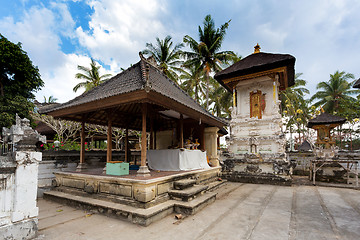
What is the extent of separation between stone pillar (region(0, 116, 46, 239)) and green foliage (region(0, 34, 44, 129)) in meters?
11.4

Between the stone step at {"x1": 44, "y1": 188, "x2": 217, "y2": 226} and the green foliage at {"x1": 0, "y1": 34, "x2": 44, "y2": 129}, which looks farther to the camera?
the green foliage at {"x1": 0, "y1": 34, "x2": 44, "y2": 129}

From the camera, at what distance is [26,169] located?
11.5 feet

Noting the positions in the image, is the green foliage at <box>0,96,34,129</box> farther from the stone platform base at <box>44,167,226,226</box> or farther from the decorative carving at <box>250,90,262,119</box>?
the decorative carving at <box>250,90,262,119</box>

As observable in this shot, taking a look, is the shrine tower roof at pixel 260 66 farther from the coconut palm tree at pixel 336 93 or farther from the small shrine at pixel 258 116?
the coconut palm tree at pixel 336 93

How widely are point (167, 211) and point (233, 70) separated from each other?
33.6 feet

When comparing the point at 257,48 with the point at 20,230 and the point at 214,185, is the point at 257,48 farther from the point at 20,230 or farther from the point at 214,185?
the point at 20,230

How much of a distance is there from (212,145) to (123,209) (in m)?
7.05

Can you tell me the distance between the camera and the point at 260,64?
11430 millimetres

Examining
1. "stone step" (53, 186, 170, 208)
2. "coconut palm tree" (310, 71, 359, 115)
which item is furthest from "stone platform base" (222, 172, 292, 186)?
"coconut palm tree" (310, 71, 359, 115)

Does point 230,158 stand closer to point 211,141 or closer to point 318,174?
point 211,141

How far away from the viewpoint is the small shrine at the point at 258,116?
11203mm

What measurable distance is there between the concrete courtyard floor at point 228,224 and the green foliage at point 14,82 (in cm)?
954

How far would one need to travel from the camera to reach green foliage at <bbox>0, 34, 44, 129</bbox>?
12.4 m

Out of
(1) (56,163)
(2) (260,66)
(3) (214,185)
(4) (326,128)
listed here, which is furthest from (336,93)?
(1) (56,163)
